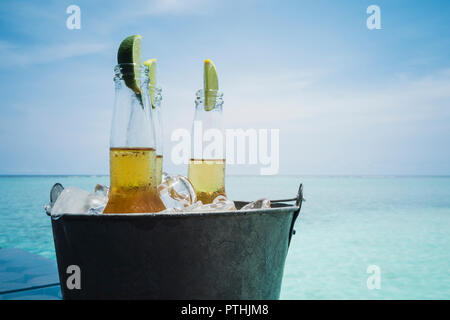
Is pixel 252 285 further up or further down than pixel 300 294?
further up

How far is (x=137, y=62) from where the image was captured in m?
0.83

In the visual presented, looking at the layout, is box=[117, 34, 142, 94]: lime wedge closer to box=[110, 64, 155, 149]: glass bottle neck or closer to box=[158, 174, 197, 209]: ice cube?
box=[110, 64, 155, 149]: glass bottle neck

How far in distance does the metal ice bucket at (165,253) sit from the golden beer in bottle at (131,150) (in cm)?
11

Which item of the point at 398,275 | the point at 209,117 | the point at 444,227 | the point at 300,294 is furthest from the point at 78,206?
the point at 444,227

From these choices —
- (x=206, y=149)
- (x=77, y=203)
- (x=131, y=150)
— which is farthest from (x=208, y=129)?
(x=77, y=203)

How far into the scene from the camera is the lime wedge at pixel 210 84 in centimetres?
102

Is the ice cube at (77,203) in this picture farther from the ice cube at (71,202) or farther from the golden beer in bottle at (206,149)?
the golden beer in bottle at (206,149)

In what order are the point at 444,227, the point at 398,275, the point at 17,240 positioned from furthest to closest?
the point at 444,227 → the point at 17,240 → the point at 398,275

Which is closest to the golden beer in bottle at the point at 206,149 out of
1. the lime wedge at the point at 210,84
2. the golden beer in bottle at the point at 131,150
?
the lime wedge at the point at 210,84

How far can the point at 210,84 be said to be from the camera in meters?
1.02

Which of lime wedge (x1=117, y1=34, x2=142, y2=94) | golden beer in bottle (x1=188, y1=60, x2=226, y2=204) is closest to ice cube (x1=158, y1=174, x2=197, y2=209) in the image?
golden beer in bottle (x1=188, y1=60, x2=226, y2=204)

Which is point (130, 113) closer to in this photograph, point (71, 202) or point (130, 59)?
point (130, 59)
